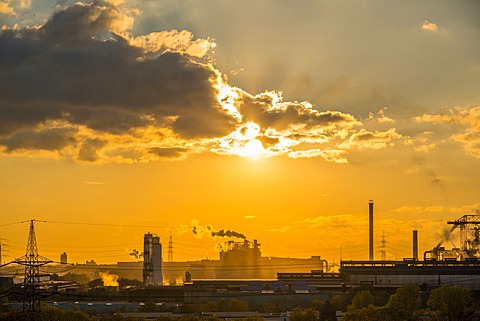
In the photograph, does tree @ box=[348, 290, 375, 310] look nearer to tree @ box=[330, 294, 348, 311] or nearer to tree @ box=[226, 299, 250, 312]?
tree @ box=[330, 294, 348, 311]

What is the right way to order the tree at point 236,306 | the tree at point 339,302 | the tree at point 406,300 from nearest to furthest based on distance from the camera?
the tree at point 406,300
the tree at point 236,306
the tree at point 339,302

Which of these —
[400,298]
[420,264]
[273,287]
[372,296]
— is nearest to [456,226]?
[420,264]

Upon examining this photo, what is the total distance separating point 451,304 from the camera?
352 ft

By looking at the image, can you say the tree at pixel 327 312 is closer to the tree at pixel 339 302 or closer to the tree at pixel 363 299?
the tree at pixel 339 302

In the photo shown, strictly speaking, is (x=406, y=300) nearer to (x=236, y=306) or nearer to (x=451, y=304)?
(x=451, y=304)

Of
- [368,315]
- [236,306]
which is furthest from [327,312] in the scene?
[368,315]

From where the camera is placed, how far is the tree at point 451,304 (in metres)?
104

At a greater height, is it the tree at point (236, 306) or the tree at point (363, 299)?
the tree at point (363, 299)

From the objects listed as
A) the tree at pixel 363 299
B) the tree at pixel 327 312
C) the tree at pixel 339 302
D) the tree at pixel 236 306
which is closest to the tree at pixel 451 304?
the tree at pixel 327 312

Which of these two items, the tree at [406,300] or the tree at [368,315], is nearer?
the tree at [368,315]

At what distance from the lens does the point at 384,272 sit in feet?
563

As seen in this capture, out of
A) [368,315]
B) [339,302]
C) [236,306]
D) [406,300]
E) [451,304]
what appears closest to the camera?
[368,315]

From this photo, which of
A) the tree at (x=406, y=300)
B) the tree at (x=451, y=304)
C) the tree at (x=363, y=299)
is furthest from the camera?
the tree at (x=363, y=299)

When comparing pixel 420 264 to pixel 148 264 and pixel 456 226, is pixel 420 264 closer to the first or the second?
pixel 456 226
